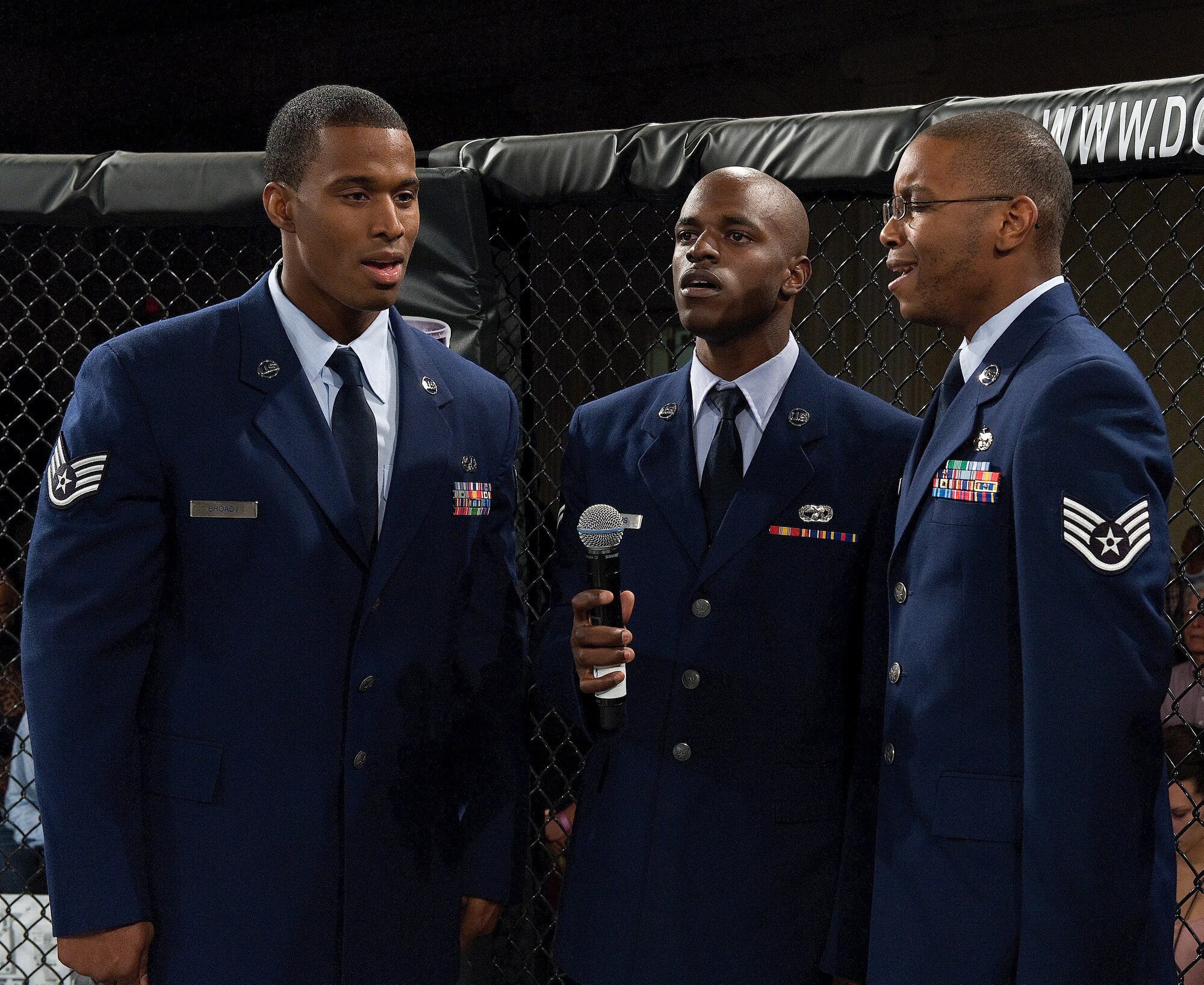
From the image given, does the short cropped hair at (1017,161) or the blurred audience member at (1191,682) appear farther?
the blurred audience member at (1191,682)

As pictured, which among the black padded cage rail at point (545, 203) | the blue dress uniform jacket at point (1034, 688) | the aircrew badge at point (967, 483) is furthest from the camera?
the black padded cage rail at point (545, 203)

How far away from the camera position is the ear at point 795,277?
5.70ft

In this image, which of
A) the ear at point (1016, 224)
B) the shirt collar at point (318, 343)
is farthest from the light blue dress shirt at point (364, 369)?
the ear at point (1016, 224)

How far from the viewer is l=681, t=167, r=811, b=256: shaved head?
1.71 metres

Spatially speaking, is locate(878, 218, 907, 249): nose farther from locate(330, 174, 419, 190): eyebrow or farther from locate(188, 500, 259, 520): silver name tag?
locate(188, 500, 259, 520): silver name tag

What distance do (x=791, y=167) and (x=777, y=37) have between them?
161 inches

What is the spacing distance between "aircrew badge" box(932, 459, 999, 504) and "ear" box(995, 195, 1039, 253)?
26 cm

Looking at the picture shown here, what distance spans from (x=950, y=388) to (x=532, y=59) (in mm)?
5031

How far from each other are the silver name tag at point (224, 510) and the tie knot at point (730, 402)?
2.00 feet

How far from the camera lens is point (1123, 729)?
1.18 m

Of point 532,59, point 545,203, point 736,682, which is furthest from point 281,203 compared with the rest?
point 532,59

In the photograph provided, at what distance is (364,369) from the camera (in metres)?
1.56

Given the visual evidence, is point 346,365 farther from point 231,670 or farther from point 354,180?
point 231,670

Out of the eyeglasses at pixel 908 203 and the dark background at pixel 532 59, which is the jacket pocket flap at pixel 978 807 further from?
the dark background at pixel 532 59
